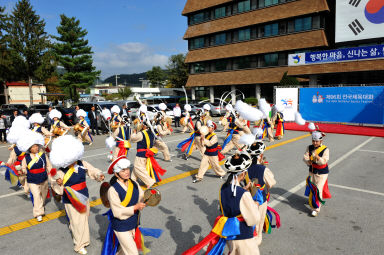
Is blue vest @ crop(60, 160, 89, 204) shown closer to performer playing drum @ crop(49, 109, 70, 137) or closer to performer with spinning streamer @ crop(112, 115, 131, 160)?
performer with spinning streamer @ crop(112, 115, 131, 160)

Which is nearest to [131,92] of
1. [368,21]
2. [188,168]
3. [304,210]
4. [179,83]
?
[179,83]

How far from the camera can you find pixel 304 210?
5.51m

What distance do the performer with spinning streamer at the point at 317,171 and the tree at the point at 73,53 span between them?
123ft

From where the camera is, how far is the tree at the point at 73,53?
36.6 meters

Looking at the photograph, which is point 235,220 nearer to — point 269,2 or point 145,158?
point 145,158

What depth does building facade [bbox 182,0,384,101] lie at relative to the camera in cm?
2412

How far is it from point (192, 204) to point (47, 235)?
9.03 feet

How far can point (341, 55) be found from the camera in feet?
71.1

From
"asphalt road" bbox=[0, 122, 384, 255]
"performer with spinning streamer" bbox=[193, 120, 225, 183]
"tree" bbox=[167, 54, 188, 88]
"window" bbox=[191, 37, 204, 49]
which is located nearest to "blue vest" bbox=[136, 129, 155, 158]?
"asphalt road" bbox=[0, 122, 384, 255]

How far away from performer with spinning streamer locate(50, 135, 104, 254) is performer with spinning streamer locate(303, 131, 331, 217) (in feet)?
12.7

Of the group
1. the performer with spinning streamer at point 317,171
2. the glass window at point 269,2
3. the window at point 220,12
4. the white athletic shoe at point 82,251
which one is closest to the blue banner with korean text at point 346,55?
the glass window at point 269,2

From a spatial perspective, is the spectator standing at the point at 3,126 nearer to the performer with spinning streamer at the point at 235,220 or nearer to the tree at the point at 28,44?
the performer with spinning streamer at the point at 235,220

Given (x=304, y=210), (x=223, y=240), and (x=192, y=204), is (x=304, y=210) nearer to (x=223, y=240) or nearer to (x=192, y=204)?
(x=192, y=204)

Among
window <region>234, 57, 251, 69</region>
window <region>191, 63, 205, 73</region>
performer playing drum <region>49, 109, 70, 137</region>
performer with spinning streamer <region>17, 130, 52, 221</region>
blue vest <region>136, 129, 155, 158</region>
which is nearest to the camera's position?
performer with spinning streamer <region>17, 130, 52, 221</region>
